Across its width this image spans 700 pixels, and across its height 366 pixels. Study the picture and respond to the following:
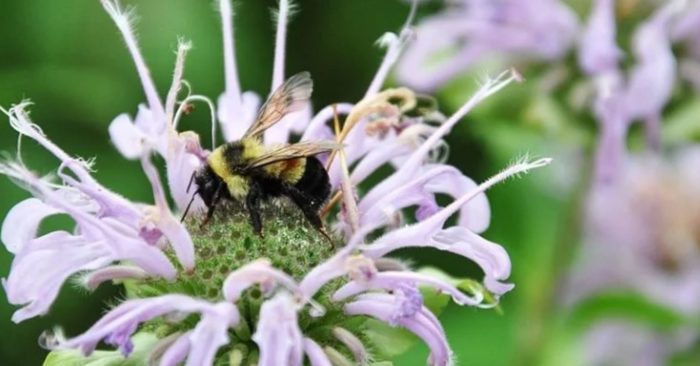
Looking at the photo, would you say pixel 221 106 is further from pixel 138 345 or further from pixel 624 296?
pixel 624 296

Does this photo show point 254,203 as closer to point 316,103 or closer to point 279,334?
point 279,334

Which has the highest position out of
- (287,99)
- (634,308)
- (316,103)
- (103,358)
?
(316,103)

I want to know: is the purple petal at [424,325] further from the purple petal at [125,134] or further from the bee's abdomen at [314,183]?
the purple petal at [125,134]

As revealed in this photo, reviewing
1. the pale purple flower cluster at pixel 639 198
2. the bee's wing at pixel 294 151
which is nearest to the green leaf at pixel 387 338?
the bee's wing at pixel 294 151

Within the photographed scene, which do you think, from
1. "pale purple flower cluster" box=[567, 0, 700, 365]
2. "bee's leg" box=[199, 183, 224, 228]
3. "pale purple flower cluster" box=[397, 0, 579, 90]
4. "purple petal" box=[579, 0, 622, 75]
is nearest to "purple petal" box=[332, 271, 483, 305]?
"bee's leg" box=[199, 183, 224, 228]

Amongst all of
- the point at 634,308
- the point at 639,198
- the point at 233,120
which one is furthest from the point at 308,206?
the point at 639,198

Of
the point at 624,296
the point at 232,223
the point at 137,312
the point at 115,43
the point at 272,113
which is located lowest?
the point at 137,312

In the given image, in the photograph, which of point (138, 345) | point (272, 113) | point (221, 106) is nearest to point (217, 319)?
point (138, 345)
